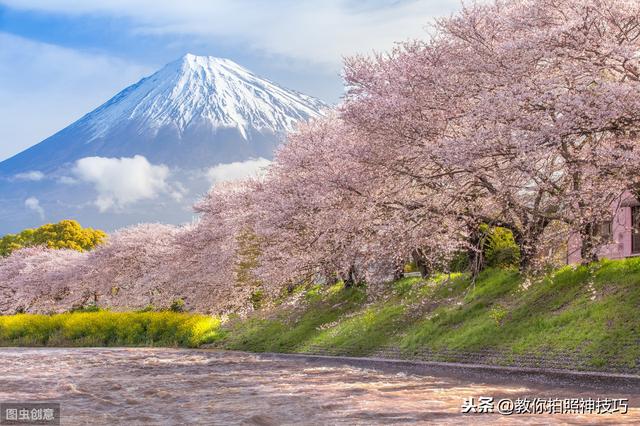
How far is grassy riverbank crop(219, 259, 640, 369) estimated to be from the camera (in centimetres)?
1770

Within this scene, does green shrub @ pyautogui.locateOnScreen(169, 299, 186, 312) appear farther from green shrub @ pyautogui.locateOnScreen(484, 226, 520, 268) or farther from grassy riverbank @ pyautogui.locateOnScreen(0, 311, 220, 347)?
green shrub @ pyautogui.locateOnScreen(484, 226, 520, 268)

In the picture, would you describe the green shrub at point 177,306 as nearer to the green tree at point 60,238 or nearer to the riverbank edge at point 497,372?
the riverbank edge at point 497,372

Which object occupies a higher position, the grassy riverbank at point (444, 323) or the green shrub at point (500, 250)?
the green shrub at point (500, 250)

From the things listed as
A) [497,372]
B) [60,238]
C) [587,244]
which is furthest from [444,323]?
[60,238]

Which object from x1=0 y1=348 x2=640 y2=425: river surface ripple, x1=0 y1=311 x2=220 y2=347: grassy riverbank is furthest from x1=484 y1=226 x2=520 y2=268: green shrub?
x1=0 y1=311 x2=220 y2=347: grassy riverbank

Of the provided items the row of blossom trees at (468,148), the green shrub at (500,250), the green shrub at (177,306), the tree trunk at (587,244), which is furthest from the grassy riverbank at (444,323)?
the green shrub at (177,306)

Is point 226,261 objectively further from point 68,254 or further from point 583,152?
point 68,254

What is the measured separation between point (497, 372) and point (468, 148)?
519 centimetres

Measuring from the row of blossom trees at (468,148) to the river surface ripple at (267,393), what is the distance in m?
4.47

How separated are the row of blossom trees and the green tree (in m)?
43.5

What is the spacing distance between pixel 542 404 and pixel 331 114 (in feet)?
76.6

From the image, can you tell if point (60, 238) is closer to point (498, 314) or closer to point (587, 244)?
point (498, 314)

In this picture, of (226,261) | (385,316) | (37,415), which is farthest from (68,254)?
(37,415)

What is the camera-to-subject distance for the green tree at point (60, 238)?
244ft
